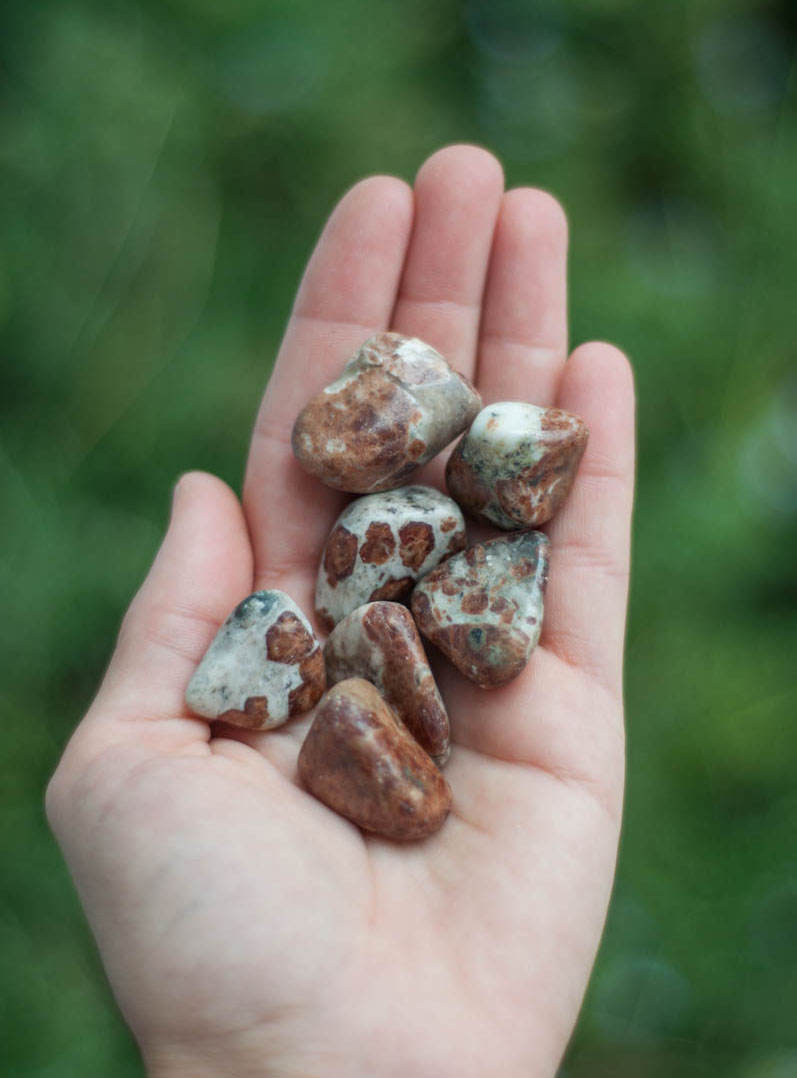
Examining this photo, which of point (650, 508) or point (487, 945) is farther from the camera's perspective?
point (650, 508)

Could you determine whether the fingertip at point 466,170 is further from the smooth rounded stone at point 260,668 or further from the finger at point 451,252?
the smooth rounded stone at point 260,668

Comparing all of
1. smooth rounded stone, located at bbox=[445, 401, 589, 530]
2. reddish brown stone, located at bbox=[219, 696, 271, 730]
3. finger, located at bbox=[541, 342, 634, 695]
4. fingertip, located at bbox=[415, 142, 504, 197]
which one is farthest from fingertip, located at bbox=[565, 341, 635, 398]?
reddish brown stone, located at bbox=[219, 696, 271, 730]

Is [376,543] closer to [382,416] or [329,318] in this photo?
[382,416]

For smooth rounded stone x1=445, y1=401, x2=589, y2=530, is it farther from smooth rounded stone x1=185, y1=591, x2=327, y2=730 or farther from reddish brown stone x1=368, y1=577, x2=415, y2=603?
smooth rounded stone x1=185, y1=591, x2=327, y2=730

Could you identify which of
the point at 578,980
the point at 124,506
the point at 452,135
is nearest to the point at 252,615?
the point at 578,980

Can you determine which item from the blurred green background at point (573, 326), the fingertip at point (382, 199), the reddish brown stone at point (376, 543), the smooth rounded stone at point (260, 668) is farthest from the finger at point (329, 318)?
the blurred green background at point (573, 326)

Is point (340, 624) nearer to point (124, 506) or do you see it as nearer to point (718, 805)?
point (124, 506)
